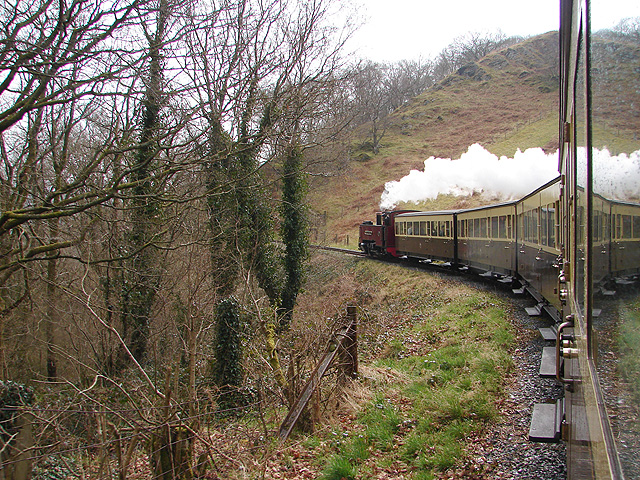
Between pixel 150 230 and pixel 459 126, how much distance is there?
52726mm

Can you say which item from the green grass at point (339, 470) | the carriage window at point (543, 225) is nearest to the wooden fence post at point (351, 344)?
the green grass at point (339, 470)

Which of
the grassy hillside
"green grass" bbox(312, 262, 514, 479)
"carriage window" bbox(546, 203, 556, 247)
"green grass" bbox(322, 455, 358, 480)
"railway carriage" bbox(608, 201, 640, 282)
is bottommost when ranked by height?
"green grass" bbox(322, 455, 358, 480)

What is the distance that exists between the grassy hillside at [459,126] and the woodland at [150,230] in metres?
21.3

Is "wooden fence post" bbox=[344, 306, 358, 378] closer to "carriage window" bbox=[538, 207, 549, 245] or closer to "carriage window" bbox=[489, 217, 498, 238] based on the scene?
"carriage window" bbox=[538, 207, 549, 245]

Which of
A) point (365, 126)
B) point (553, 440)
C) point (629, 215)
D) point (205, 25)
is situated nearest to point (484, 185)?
point (365, 126)

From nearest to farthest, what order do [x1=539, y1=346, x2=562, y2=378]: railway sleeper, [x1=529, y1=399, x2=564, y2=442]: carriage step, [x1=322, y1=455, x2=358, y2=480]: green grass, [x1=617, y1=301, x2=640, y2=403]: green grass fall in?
[x1=617, y1=301, x2=640, y2=403]: green grass, [x1=529, y1=399, x2=564, y2=442]: carriage step, [x1=539, y1=346, x2=562, y2=378]: railway sleeper, [x1=322, y1=455, x2=358, y2=480]: green grass

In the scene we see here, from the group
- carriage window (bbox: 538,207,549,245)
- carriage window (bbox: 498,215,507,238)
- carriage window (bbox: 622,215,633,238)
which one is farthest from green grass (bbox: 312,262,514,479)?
carriage window (bbox: 622,215,633,238)

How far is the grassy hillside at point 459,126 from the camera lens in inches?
1789

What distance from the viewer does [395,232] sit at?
24.1m

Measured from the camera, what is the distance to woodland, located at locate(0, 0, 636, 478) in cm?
544

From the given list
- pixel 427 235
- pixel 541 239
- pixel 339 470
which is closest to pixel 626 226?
pixel 339 470

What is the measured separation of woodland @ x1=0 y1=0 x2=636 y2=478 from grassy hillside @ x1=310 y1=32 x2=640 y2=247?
21295 millimetres

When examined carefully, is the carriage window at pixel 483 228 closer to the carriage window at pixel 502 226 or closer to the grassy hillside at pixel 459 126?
the carriage window at pixel 502 226

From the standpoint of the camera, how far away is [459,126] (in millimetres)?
57625
